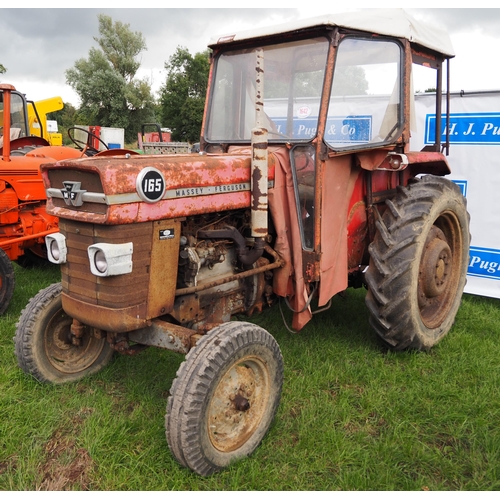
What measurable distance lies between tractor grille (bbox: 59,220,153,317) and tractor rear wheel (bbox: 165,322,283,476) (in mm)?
431

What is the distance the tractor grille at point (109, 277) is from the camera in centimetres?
247

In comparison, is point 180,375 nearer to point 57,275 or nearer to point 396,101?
point 396,101

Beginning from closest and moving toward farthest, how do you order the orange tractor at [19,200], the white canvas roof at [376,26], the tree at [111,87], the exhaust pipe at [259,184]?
the exhaust pipe at [259,184], the white canvas roof at [376,26], the orange tractor at [19,200], the tree at [111,87]

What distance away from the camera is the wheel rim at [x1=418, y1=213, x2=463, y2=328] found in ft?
12.2

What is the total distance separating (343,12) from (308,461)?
2558mm

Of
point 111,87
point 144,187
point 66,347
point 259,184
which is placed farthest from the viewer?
point 111,87

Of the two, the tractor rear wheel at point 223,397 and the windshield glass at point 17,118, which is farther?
the windshield glass at point 17,118

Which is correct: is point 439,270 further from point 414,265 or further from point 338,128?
point 338,128

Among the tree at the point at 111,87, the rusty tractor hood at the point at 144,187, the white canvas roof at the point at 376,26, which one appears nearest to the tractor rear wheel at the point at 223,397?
the rusty tractor hood at the point at 144,187

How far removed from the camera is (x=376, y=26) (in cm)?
318

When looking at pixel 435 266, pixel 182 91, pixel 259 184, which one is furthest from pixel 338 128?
pixel 182 91

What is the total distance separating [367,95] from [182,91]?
91.6 feet

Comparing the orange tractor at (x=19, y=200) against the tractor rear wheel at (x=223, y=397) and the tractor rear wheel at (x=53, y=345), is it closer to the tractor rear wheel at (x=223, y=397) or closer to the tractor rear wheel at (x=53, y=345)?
the tractor rear wheel at (x=53, y=345)

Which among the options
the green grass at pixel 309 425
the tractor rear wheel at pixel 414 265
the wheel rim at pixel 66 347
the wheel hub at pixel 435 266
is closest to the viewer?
the green grass at pixel 309 425
